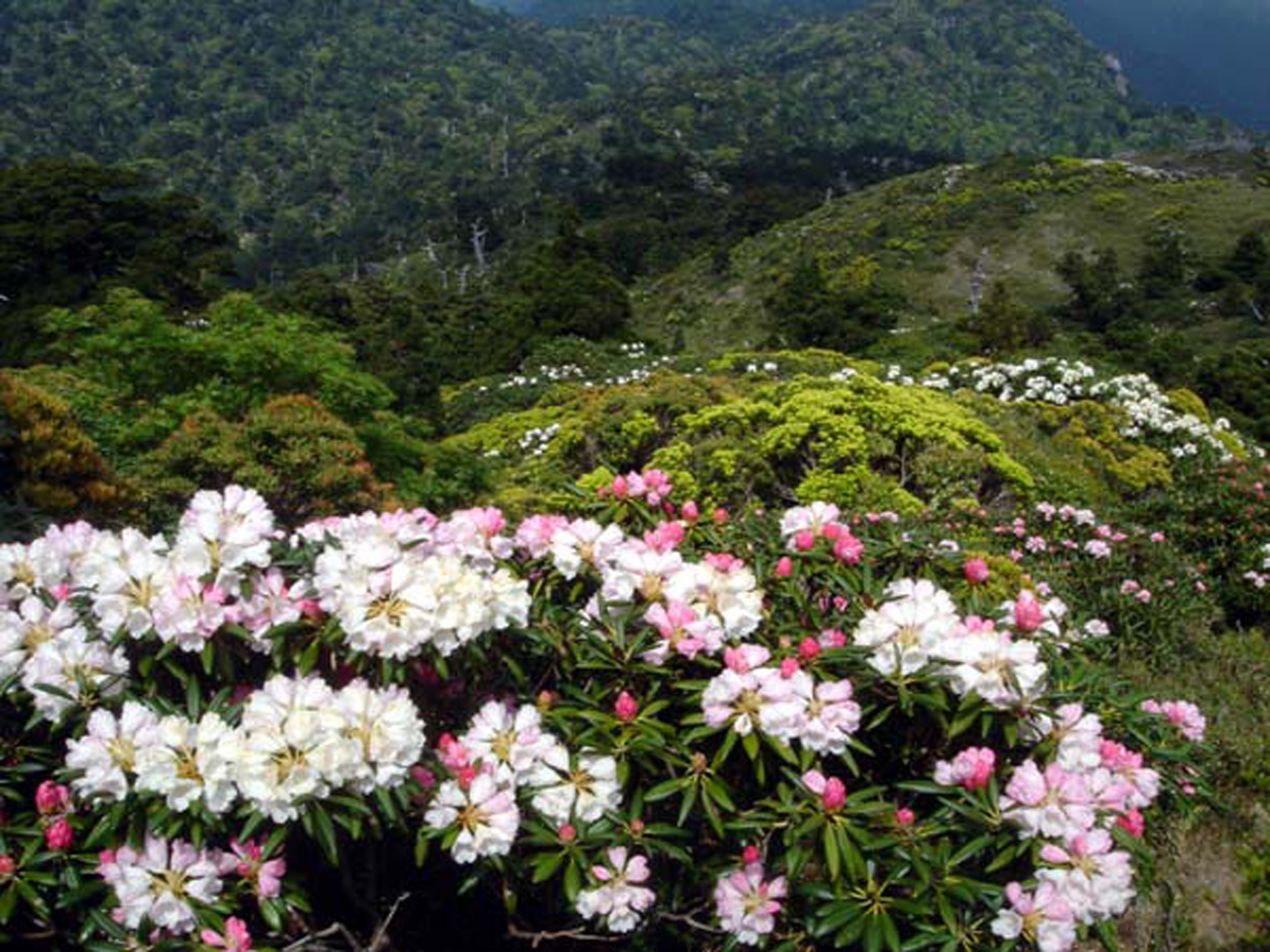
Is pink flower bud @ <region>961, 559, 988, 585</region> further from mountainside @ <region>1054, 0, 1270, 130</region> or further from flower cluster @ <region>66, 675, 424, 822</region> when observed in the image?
mountainside @ <region>1054, 0, 1270, 130</region>

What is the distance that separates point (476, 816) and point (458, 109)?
95867 millimetres

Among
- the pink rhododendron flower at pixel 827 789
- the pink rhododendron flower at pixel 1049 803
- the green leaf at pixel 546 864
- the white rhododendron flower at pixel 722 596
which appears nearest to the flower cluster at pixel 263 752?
the green leaf at pixel 546 864

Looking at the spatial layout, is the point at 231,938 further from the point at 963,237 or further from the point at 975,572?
the point at 963,237

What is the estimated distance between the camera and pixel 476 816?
64.0 inches

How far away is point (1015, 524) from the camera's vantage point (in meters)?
5.61

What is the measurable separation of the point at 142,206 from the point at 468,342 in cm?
1000

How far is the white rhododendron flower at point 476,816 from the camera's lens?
1.60 m

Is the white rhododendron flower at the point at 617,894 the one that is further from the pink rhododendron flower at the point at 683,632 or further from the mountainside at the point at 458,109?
the mountainside at the point at 458,109

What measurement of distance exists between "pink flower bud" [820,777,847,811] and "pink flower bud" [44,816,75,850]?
5.10ft

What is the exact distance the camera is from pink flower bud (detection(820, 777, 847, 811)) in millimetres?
1598

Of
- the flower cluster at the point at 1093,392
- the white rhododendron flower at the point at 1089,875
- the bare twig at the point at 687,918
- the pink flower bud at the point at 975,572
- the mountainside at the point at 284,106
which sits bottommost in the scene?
the mountainside at the point at 284,106

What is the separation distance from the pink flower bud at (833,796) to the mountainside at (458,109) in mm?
53744

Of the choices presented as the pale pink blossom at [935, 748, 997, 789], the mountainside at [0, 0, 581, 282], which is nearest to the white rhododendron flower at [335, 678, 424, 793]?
the pale pink blossom at [935, 748, 997, 789]

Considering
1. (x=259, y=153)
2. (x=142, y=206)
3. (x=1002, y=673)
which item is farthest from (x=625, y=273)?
(x=259, y=153)
